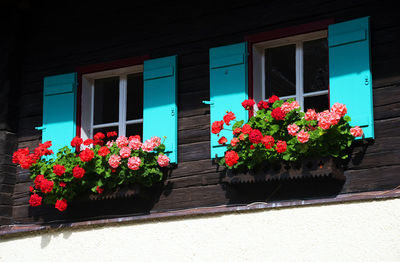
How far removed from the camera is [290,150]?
6867 millimetres

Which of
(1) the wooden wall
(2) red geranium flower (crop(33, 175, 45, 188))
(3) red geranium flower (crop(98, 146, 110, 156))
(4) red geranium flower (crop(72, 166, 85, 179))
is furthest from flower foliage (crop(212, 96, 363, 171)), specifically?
(2) red geranium flower (crop(33, 175, 45, 188))

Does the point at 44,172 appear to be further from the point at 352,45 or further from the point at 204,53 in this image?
the point at 352,45

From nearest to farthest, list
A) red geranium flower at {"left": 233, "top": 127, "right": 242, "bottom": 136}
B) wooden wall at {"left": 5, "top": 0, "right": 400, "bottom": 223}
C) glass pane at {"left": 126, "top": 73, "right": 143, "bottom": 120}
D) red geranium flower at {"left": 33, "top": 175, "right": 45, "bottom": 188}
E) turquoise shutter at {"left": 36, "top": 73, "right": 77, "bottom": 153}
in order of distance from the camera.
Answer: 1. wooden wall at {"left": 5, "top": 0, "right": 400, "bottom": 223}
2. red geranium flower at {"left": 233, "top": 127, "right": 242, "bottom": 136}
3. red geranium flower at {"left": 33, "top": 175, "right": 45, "bottom": 188}
4. turquoise shutter at {"left": 36, "top": 73, "right": 77, "bottom": 153}
5. glass pane at {"left": 126, "top": 73, "right": 143, "bottom": 120}

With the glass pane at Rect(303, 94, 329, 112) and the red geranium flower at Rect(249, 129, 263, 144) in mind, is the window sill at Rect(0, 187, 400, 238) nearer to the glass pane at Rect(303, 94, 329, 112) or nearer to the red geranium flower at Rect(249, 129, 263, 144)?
the red geranium flower at Rect(249, 129, 263, 144)

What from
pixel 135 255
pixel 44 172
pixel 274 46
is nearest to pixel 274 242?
pixel 135 255

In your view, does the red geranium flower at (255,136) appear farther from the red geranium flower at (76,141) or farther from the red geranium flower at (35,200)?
the red geranium flower at (35,200)

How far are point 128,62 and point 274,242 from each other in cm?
268

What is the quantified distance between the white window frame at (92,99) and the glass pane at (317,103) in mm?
1815

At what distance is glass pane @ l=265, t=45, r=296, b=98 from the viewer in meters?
7.76

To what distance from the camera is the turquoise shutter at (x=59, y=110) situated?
8.39 meters

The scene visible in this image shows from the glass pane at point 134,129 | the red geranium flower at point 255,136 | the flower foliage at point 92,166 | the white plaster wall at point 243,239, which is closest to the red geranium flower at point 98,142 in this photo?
Answer: the flower foliage at point 92,166

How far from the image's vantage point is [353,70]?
698 centimetres

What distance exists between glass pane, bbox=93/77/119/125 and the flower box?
2141 millimetres

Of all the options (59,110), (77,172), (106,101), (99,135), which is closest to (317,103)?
(99,135)
